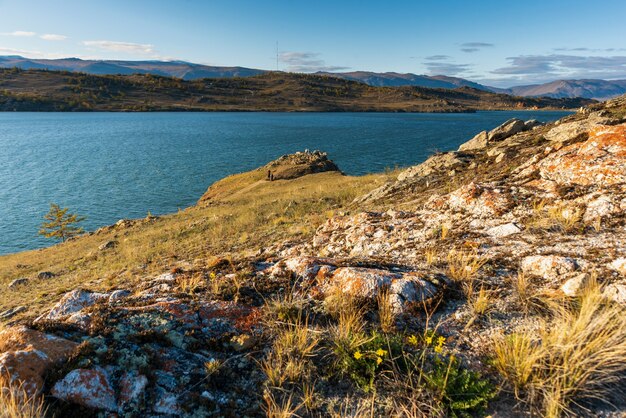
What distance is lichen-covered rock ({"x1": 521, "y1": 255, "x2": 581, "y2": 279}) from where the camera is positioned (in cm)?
476

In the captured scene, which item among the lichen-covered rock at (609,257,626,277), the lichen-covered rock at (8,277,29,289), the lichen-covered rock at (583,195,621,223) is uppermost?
the lichen-covered rock at (583,195,621,223)

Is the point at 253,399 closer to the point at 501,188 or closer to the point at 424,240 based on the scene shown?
the point at 424,240

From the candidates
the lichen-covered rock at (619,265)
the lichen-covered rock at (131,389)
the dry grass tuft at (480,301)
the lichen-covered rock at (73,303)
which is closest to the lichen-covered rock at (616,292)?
the lichen-covered rock at (619,265)

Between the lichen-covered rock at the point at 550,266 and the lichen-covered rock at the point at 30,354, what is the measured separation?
5.68 m

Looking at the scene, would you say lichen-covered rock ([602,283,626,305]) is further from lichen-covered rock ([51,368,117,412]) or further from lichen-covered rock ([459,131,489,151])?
lichen-covered rock ([459,131,489,151])

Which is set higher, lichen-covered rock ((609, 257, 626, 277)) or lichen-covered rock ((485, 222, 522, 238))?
lichen-covered rock ((609, 257, 626, 277))

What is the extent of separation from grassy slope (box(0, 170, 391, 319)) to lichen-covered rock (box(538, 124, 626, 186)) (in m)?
6.52

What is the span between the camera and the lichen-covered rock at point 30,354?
294 centimetres

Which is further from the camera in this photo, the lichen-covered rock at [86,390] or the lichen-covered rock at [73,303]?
the lichen-covered rock at [73,303]

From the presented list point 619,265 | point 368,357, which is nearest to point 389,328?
point 368,357

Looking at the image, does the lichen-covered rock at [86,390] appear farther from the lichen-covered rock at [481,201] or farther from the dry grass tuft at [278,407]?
the lichen-covered rock at [481,201]

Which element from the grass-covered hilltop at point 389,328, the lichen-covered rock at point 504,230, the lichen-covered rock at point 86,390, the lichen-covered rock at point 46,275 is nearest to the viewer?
the lichen-covered rock at point 86,390

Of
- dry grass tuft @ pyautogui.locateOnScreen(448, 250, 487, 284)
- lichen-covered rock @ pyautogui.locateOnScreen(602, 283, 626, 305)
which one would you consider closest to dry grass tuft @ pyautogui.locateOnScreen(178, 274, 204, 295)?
dry grass tuft @ pyautogui.locateOnScreen(448, 250, 487, 284)

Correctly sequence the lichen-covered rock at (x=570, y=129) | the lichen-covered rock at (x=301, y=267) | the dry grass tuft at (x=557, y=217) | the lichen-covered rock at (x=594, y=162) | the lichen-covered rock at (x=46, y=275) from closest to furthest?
the lichen-covered rock at (x=301, y=267), the dry grass tuft at (x=557, y=217), the lichen-covered rock at (x=594, y=162), the lichen-covered rock at (x=570, y=129), the lichen-covered rock at (x=46, y=275)
